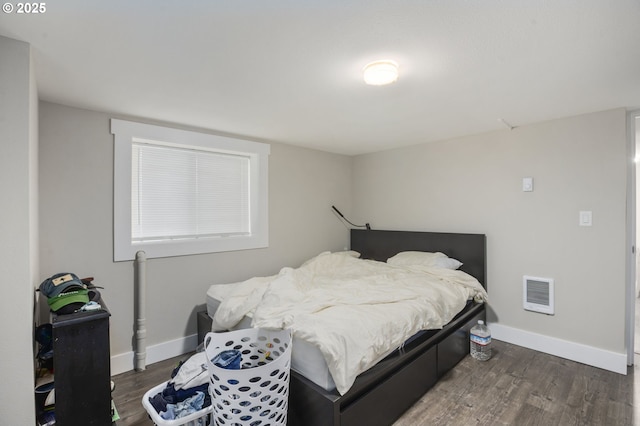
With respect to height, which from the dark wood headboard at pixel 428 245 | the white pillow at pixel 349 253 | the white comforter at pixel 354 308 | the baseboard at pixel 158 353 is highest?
the dark wood headboard at pixel 428 245

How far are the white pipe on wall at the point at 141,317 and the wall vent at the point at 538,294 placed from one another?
3.48 m

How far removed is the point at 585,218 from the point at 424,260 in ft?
4.58

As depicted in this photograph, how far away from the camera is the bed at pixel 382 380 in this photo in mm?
1582

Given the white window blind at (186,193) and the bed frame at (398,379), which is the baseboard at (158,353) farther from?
the bed frame at (398,379)

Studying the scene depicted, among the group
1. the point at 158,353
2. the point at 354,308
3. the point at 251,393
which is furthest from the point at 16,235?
the point at 354,308

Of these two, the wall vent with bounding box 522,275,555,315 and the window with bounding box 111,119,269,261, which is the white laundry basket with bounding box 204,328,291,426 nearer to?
the window with bounding box 111,119,269,261

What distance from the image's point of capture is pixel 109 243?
2.53m

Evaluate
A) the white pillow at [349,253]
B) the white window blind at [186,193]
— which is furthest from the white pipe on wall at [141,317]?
the white pillow at [349,253]

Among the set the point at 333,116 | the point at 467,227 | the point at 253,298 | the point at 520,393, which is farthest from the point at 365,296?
the point at 467,227

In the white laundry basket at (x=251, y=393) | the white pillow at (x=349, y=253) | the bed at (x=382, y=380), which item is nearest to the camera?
the white laundry basket at (x=251, y=393)

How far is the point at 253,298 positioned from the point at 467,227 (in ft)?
7.92

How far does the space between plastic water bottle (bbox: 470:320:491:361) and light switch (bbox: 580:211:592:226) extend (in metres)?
1.23

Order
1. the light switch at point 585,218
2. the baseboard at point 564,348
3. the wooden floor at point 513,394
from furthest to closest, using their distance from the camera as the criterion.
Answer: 1. the light switch at point 585,218
2. the baseboard at point 564,348
3. the wooden floor at point 513,394

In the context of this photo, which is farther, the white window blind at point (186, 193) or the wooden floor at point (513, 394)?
the white window blind at point (186, 193)
